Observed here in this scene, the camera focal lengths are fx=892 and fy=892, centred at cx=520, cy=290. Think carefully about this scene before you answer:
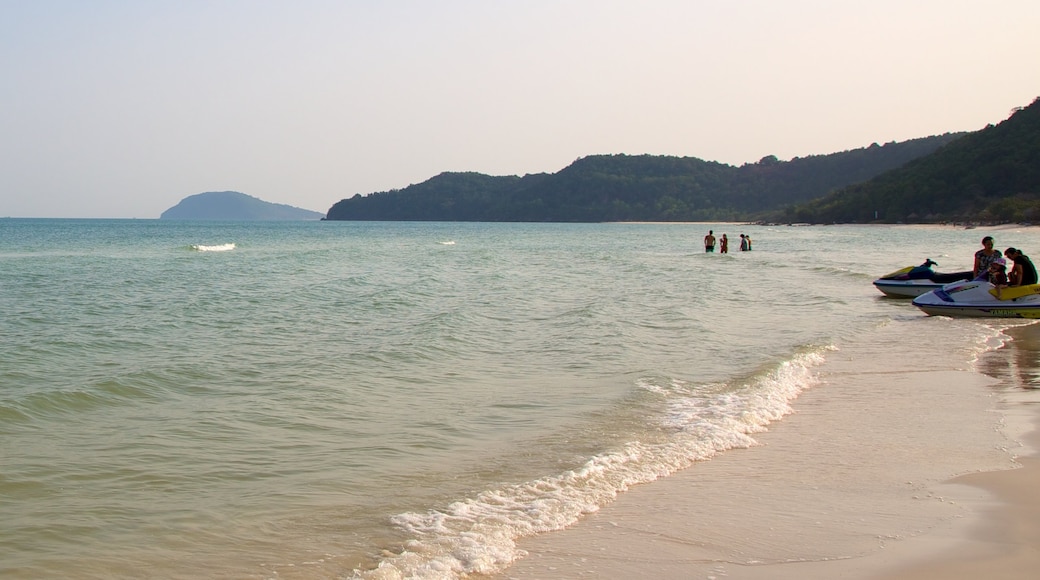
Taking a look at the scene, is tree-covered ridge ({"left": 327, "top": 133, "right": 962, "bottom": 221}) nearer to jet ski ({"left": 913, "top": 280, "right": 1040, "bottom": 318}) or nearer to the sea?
jet ski ({"left": 913, "top": 280, "right": 1040, "bottom": 318})

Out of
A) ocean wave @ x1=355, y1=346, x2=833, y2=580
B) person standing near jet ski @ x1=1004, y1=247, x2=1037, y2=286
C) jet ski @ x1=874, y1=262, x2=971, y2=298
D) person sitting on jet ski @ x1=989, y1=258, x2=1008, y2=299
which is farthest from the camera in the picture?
jet ski @ x1=874, y1=262, x2=971, y2=298

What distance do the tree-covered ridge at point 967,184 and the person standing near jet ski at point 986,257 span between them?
214 feet

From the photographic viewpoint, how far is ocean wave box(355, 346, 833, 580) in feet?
16.6

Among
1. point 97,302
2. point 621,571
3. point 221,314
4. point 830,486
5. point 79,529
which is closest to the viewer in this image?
point 621,571

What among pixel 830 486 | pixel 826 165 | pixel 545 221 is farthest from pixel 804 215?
pixel 830 486

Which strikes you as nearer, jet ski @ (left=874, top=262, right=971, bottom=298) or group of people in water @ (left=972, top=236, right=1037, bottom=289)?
group of people in water @ (left=972, top=236, right=1037, bottom=289)

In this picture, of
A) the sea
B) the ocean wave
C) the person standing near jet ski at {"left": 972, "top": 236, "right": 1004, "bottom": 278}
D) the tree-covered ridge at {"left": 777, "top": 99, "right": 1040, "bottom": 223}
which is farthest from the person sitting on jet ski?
the tree-covered ridge at {"left": 777, "top": 99, "right": 1040, "bottom": 223}

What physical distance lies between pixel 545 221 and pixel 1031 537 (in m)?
191

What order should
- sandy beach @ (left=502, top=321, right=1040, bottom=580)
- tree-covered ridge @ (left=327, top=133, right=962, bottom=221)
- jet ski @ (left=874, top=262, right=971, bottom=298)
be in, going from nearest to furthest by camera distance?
sandy beach @ (left=502, top=321, right=1040, bottom=580), jet ski @ (left=874, top=262, right=971, bottom=298), tree-covered ridge @ (left=327, top=133, right=962, bottom=221)

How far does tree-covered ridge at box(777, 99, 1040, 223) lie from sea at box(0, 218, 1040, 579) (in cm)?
7145

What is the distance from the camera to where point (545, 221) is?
640 ft

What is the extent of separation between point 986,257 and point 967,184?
8646 cm

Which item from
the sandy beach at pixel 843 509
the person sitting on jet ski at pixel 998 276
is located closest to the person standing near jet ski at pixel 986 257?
the person sitting on jet ski at pixel 998 276

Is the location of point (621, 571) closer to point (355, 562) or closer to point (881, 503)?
point (355, 562)
